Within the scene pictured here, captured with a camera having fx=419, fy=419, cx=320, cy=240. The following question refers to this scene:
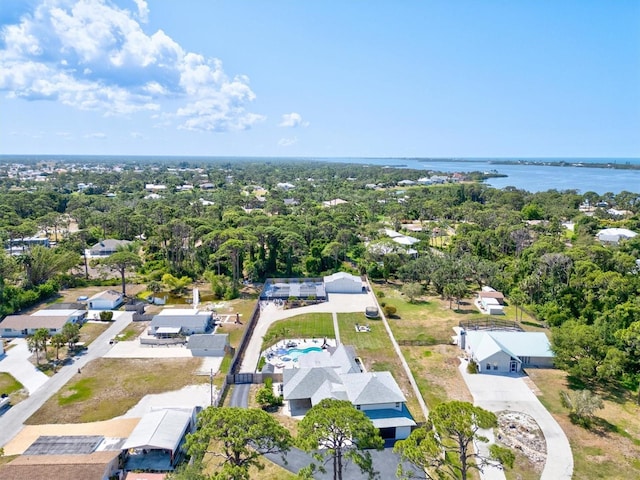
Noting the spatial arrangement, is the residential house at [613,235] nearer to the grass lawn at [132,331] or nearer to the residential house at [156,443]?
the grass lawn at [132,331]

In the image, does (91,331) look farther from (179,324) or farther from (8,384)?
(8,384)

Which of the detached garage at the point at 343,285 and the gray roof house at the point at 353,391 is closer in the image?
the gray roof house at the point at 353,391

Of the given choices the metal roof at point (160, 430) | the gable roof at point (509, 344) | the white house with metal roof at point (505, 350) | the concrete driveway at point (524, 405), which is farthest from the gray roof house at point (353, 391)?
the gable roof at point (509, 344)

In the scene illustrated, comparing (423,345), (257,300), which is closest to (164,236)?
(257,300)

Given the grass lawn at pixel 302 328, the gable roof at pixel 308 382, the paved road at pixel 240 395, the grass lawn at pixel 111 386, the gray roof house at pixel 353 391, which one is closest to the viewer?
the gray roof house at pixel 353 391

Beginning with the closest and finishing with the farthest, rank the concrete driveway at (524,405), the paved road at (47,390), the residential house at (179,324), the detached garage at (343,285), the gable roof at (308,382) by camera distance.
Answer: the concrete driveway at (524,405) → the paved road at (47,390) → the gable roof at (308,382) → the residential house at (179,324) → the detached garage at (343,285)

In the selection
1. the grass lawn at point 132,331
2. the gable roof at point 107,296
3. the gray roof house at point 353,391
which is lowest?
the grass lawn at point 132,331

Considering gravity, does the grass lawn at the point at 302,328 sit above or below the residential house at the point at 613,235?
below

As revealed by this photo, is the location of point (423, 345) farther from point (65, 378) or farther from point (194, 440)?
point (65, 378)
